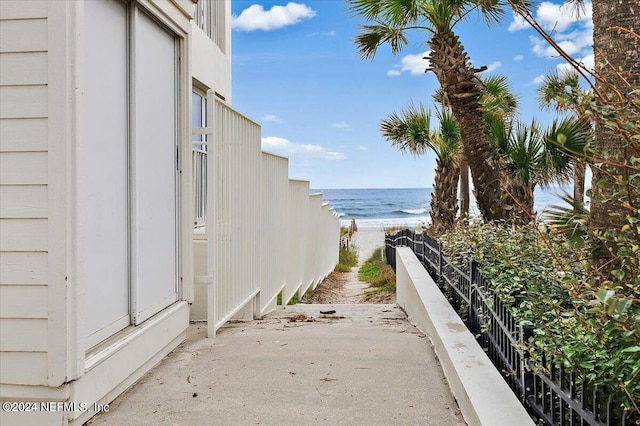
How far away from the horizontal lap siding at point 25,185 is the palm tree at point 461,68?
580cm

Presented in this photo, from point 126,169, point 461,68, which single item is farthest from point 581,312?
point 461,68

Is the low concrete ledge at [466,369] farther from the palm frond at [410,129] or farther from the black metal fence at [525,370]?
the palm frond at [410,129]

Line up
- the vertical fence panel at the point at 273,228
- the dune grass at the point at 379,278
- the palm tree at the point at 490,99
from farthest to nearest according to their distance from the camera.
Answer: the palm tree at the point at 490,99 → the dune grass at the point at 379,278 → the vertical fence panel at the point at 273,228

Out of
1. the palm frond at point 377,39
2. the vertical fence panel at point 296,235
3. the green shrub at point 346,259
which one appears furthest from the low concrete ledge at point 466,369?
the green shrub at point 346,259

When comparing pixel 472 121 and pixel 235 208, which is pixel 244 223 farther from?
pixel 472 121

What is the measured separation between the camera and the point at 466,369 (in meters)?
3.24

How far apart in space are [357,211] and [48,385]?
58118mm

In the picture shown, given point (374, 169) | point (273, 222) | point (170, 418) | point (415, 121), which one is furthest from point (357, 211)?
point (170, 418)

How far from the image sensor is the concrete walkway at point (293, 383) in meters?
3.02

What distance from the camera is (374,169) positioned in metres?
79.0

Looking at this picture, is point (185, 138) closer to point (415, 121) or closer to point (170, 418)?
point (170, 418)

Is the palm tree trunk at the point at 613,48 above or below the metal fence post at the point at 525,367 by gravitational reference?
above

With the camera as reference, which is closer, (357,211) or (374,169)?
(357,211)

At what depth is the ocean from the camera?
53594 millimetres
